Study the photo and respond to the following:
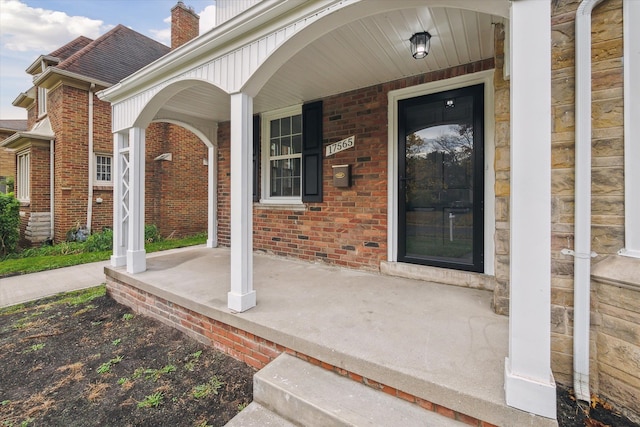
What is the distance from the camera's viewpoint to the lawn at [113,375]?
6.31 ft

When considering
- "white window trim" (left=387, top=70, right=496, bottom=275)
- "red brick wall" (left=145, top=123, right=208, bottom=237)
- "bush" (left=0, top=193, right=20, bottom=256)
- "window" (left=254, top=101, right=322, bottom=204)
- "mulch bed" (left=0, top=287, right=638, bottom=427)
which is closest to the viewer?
"mulch bed" (left=0, top=287, right=638, bottom=427)

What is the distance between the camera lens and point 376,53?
296cm

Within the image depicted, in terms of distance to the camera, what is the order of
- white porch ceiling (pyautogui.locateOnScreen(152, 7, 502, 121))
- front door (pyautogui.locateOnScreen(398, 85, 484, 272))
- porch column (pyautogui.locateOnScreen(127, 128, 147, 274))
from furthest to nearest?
porch column (pyautogui.locateOnScreen(127, 128, 147, 274))
front door (pyautogui.locateOnScreen(398, 85, 484, 272))
white porch ceiling (pyautogui.locateOnScreen(152, 7, 502, 121))

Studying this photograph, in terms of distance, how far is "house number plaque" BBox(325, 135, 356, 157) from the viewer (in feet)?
12.7

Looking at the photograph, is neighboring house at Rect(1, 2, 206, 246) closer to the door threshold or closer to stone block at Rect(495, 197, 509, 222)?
the door threshold

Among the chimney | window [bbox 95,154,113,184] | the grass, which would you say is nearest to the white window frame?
window [bbox 95,154,113,184]

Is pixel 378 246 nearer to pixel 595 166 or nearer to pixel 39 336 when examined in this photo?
pixel 595 166

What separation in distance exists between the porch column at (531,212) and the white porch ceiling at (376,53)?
1.21 m

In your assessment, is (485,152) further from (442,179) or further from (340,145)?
(340,145)

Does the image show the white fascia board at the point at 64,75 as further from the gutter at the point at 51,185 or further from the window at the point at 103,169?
the window at the point at 103,169

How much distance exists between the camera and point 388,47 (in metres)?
2.85

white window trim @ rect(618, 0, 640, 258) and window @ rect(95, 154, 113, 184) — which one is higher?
window @ rect(95, 154, 113, 184)

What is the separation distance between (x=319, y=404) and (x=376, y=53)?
310 centimetres

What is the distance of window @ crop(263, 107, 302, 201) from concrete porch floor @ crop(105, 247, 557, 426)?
1509mm
